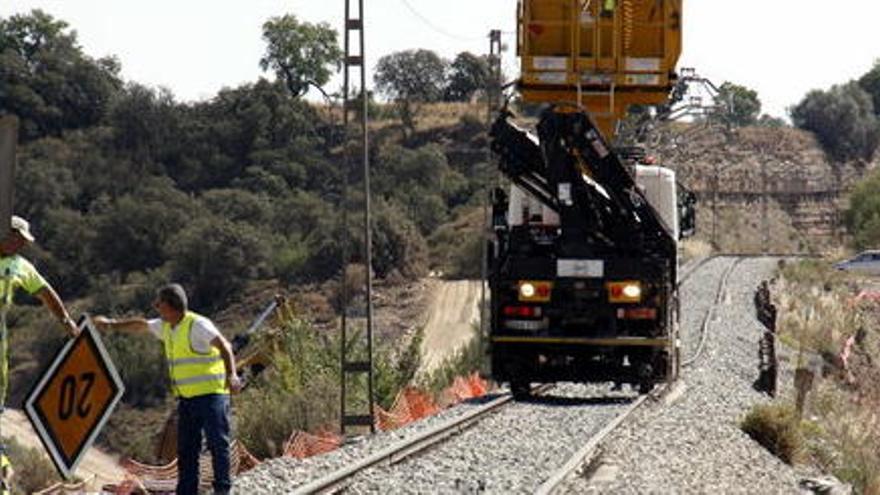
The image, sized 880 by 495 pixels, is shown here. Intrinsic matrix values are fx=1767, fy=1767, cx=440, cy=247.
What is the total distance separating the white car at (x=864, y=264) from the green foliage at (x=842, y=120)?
83081 millimetres

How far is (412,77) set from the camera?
150750mm

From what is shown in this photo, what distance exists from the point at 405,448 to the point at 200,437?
5.09 m

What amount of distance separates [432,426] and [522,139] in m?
3.69

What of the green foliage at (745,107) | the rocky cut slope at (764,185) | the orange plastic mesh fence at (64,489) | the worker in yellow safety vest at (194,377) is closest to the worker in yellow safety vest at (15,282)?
the worker in yellow safety vest at (194,377)

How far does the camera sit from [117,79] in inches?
5143

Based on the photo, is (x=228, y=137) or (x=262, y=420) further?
(x=228, y=137)

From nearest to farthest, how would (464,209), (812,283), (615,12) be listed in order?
(615,12) → (812,283) → (464,209)

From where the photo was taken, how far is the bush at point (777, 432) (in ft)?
67.6

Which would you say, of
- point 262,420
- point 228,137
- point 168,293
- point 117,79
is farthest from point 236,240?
point 168,293

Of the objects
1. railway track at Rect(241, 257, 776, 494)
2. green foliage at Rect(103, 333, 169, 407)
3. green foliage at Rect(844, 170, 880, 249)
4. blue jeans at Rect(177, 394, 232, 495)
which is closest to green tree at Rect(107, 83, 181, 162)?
green foliage at Rect(844, 170, 880, 249)

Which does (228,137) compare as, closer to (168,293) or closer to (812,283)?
(812,283)

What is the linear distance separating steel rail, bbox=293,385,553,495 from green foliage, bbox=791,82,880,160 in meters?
136

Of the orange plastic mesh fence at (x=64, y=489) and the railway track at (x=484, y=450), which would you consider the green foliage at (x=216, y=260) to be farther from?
the orange plastic mesh fence at (x=64, y=489)

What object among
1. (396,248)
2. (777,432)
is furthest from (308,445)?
(396,248)
